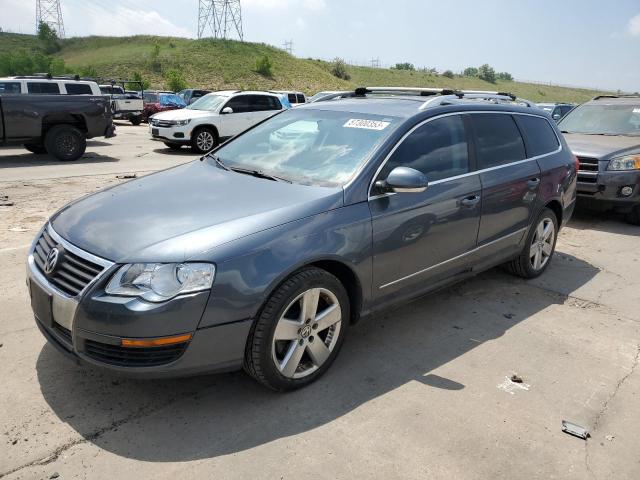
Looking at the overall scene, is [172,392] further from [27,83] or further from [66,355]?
[27,83]

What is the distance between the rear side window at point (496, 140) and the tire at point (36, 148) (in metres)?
11.3

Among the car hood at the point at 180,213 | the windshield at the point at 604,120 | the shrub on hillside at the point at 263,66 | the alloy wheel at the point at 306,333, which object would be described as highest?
the shrub on hillside at the point at 263,66

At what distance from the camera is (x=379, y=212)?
11.1 ft

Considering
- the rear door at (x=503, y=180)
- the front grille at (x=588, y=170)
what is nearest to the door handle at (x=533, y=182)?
the rear door at (x=503, y=180)

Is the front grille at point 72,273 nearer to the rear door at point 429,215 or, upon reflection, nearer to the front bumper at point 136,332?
the front bumper at point 136,332

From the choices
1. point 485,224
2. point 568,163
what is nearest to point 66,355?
point 485,224

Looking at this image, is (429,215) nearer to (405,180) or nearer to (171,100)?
(405,180)

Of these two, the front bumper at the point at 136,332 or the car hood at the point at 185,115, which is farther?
the car hood at the point at 185,115

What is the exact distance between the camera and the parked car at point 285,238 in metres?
2.64

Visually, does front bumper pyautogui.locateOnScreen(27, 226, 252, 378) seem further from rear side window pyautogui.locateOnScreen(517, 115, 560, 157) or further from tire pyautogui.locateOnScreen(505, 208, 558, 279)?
rear side window pyautogui.locateOnScreen(517, 115, 560, 157)

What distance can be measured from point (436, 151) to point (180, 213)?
1931 millimetres

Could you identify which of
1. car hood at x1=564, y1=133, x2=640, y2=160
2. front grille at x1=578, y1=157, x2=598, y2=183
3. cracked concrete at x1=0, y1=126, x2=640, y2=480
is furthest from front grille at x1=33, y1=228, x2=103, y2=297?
car hood at x1=564, y1=133, x2=640, y2=160

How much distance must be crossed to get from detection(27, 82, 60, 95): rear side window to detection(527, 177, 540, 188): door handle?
47.1 feet

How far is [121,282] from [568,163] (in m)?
4.57
